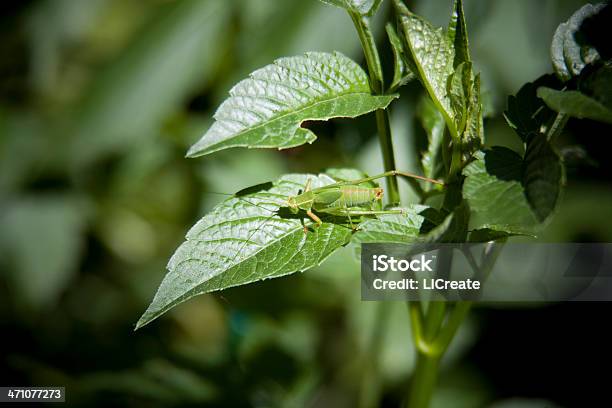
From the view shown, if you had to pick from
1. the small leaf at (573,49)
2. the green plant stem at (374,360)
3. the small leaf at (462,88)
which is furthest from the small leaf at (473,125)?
the green plant stem at (374,360)

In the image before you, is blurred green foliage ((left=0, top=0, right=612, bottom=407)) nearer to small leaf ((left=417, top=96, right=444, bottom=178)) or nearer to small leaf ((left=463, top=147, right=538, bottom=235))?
small leaf ((left=417, top=96, right=444, bottom=178))

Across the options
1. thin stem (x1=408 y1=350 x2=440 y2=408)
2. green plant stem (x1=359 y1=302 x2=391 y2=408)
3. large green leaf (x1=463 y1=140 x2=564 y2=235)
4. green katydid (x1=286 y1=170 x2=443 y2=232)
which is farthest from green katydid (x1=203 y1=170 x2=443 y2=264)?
green plant stem (x1=359 y1=302 x2=391 y2=408)

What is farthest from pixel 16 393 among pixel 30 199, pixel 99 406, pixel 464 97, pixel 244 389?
pixel 464 97

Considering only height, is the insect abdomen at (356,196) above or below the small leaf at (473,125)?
below

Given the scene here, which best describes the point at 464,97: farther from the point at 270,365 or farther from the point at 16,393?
the point at 16,393

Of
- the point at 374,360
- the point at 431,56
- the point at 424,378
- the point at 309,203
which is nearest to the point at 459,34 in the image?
the point at 431,56

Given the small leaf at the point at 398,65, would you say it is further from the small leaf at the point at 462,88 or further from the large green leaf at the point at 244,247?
the large green leaf at the point at 244,247

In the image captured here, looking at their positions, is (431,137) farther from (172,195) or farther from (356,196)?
(172,195)
